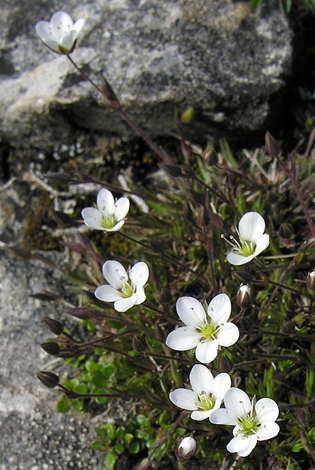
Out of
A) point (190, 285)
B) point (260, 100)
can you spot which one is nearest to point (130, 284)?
point (190, 285)

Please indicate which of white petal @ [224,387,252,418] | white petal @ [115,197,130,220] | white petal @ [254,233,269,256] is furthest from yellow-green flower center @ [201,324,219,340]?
white petal @ [115,197,130,220]

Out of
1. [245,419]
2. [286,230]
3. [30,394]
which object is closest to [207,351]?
[245,419]

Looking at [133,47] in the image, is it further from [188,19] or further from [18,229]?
[18,229]

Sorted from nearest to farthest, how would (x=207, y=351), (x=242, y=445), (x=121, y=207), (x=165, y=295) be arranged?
1. (x=242, y=445)
2. (x=207, y=351)
3. (x=165, y=295)
4. (x=121, y=207)

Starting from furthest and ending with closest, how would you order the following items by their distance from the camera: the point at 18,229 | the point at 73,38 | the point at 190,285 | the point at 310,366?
1. the point at 18,229
2. the point at 190,285
3. the point at 73,38
4. the point at 310,366

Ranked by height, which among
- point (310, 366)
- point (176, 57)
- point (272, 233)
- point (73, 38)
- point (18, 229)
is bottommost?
point (310, 366)

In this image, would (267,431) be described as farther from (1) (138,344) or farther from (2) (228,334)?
(1) (138,344)

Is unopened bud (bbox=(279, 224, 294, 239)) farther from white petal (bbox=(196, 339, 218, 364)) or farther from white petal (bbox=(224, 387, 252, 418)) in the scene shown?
white petal (bbox=(224, 387, 252, 418))

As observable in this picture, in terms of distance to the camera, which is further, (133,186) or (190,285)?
(133,186)
